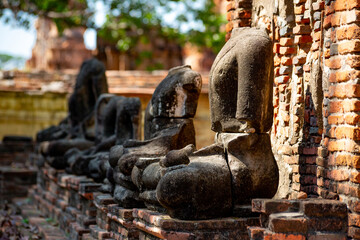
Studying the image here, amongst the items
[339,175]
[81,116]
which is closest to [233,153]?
[339,175]

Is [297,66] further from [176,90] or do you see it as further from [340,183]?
[340,183]

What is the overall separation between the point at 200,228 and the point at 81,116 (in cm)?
Answer: 594

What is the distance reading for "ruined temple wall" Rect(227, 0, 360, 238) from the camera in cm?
456

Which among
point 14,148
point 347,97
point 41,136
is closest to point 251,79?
point 347,97

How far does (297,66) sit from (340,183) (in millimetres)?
1672

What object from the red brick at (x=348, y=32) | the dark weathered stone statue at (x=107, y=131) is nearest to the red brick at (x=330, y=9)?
the red brick at (x=348, y=32)

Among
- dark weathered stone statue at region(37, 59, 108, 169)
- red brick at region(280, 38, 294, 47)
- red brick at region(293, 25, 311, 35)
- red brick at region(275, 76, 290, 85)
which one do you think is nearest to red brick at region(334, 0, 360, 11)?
red brick at region(293, 25, 311, 35)

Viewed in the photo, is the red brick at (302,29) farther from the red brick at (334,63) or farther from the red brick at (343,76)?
the red brick at (343,76)

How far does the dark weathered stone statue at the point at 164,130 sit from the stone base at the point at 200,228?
0.94 metres

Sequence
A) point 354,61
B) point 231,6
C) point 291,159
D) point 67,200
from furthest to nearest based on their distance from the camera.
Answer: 1. point 67,200
2. point 231,6
3. point 291,159
4. point 354,61

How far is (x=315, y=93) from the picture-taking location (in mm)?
5508

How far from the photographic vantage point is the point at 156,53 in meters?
25.7

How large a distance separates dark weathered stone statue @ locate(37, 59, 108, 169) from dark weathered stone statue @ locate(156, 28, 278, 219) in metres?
4.54

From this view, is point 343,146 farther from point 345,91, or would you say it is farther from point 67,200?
point 67,200
